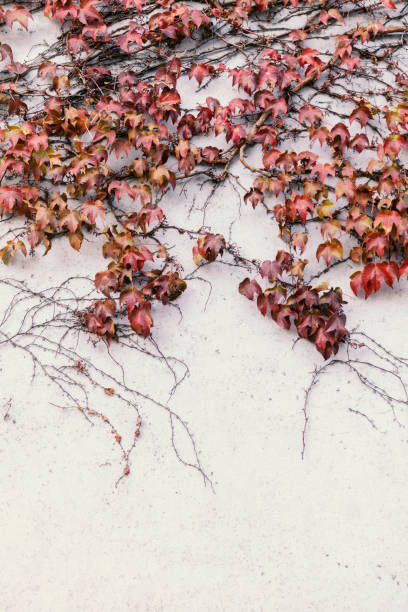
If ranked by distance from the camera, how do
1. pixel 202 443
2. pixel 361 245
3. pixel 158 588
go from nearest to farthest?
pixel 158 588 → pixel 202 443 → pixel 361 245

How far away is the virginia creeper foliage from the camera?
248 centimetres

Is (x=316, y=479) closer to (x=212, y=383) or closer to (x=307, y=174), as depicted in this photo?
(x=212, y=383)

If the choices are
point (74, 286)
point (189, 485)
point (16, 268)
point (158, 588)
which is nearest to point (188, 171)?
point (74, 286)

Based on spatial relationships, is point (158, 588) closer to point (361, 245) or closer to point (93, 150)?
point (361, 245)

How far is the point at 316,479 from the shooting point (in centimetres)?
223

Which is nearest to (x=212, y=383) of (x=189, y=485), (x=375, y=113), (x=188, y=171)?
(x=189, y=485)

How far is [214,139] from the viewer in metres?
2.80

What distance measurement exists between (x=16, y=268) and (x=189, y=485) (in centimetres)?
133

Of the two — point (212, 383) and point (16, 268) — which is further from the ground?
point (16, 268)

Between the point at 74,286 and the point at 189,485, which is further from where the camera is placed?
the point at 74,286

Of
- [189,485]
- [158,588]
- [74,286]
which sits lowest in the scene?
[158,588]

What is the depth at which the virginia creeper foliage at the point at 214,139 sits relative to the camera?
8.13ft

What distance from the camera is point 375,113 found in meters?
2.71

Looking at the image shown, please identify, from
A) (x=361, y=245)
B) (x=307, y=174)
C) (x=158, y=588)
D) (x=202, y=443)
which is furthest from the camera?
(x=307, y=174)
